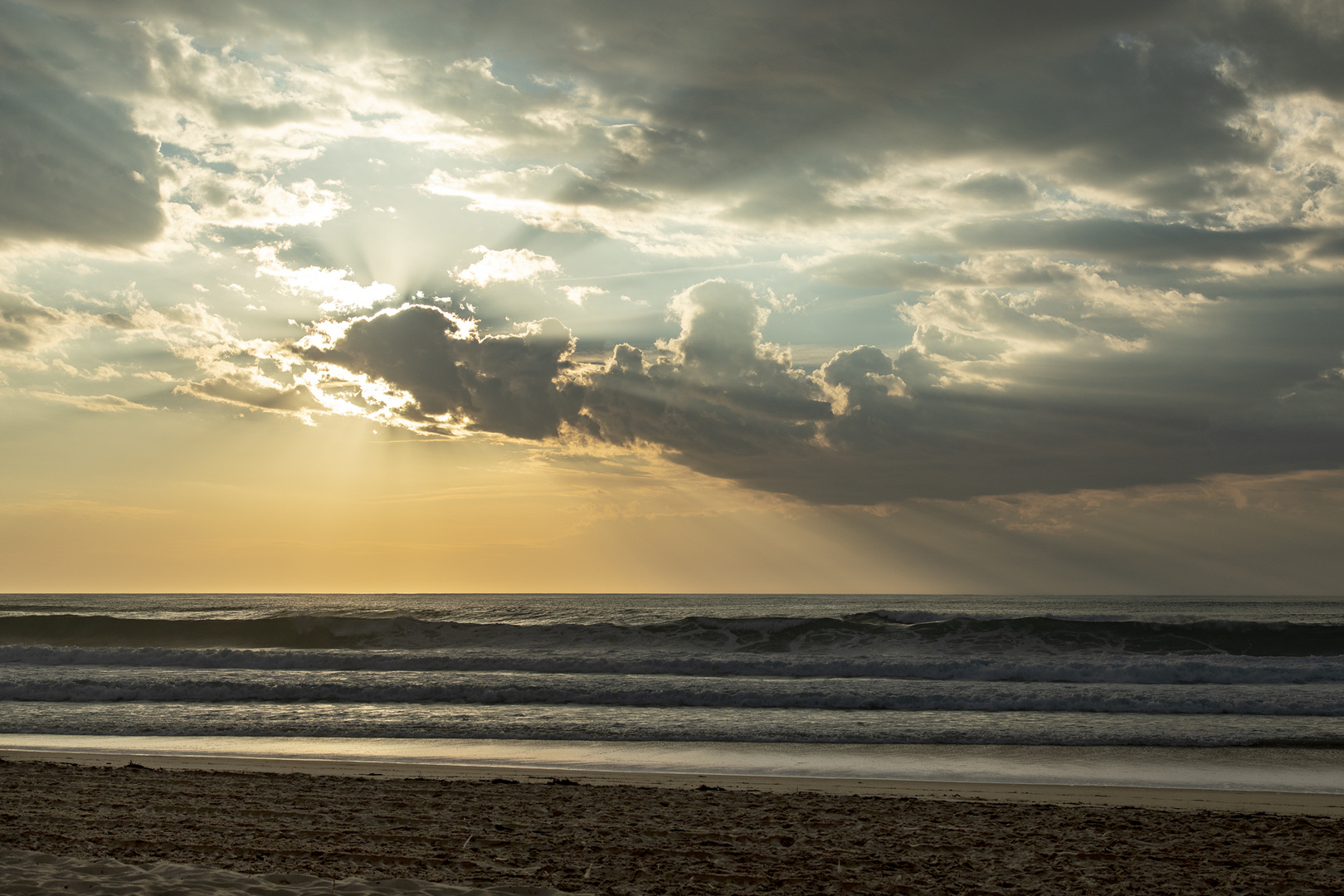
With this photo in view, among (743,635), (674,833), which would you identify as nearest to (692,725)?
(674,833)

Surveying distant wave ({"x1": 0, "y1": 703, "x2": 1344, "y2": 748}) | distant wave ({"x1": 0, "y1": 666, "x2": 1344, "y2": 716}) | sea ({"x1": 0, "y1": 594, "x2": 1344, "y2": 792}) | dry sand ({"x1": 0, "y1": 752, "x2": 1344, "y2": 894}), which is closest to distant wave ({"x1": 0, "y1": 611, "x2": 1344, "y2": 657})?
sea ({"x1": 0, "y1": 594, "x2": 1344, "y2": 792})

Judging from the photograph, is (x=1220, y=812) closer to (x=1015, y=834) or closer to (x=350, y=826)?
(x=1015, y=834)

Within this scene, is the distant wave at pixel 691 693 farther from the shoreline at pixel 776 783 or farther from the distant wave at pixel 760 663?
the shoreline at pixel 776 783

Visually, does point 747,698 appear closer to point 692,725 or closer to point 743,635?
point 692,725

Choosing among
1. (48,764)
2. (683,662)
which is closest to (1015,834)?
(48,764)

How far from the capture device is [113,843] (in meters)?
7.62

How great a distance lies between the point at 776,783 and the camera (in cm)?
1116

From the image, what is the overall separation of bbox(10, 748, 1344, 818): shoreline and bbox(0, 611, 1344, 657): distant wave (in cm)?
1895

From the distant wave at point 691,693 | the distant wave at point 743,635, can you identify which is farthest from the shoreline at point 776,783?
the distant wave at point 743,635

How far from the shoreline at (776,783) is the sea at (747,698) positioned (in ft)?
1.68

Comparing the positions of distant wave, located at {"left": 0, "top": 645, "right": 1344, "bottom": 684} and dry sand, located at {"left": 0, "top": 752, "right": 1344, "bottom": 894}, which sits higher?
dry sand, located at {"left": 0, "top": 752, "right": 1344, "bottom": 894}

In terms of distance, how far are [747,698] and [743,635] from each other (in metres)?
14.5

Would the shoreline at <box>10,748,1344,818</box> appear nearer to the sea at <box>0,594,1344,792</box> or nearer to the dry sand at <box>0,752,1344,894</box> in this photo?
the dry sand at <box>0,752,1344,894</box>

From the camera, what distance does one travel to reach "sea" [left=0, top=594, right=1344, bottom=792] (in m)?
13.1
